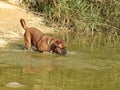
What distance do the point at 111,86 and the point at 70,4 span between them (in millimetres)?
7969

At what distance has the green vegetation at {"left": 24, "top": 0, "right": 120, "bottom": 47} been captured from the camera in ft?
Answer: 53.4

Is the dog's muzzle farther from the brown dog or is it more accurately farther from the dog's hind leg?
the dog's hind leg

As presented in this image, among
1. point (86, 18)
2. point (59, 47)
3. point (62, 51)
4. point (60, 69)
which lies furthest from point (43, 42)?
point (86, 18)

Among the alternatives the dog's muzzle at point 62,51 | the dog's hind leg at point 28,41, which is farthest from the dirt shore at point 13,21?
the dog's muzzle at point 62,51

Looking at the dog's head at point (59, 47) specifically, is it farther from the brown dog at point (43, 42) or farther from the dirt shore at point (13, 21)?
the dirt shore at point (13, 21)

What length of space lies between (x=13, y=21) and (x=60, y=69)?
21.2ft

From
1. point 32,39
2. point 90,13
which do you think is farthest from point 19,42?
point 90,13

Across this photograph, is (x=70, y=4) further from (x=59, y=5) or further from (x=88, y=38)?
(x=88, y=38)

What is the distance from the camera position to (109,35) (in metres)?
16.1

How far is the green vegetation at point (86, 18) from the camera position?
16.3m

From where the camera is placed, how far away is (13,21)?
16609 mm

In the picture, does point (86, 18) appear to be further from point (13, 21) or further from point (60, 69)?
point (60, 69)

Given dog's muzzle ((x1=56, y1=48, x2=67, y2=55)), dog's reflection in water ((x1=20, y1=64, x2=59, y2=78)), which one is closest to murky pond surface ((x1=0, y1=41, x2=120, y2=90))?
dog's reflection in water ((x1=20, y1=64, x2=59, y2=78))

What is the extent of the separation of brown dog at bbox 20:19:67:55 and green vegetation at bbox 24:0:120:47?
3.13m
